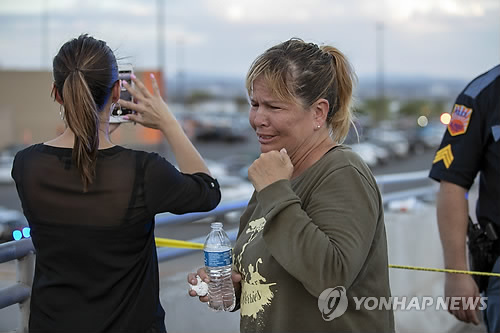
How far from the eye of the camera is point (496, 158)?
Result: 8.68ft

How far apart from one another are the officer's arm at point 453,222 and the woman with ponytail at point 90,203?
129 centimetres

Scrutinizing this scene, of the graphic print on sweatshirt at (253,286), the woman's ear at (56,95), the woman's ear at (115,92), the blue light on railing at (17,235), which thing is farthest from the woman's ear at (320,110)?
the blue light on railing at (17,235)

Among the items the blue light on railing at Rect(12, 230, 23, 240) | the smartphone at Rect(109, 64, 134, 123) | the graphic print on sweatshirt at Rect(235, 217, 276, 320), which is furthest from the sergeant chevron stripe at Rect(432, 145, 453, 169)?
the blue light on railing at Rect(12, 230, 23, 240)

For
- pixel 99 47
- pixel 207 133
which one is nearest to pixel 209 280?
pixel 99 47

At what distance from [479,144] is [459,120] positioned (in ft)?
0.47

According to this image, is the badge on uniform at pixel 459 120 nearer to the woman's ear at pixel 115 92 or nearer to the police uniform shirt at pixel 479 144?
the police uniform shirt at pixel 479 144

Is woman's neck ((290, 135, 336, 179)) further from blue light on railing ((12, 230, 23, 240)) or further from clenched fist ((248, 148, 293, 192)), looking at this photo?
blue light on railing ((12, 230, 23, 240))

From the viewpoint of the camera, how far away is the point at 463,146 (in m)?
2.73

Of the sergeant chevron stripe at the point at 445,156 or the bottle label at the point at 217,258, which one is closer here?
the bottle label at the point at 217,258

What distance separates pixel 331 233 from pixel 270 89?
55 centimetres

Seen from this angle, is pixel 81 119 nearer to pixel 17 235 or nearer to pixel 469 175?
pixel 17 235

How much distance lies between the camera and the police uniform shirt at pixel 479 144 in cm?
266

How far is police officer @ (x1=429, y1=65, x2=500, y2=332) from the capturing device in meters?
2.67

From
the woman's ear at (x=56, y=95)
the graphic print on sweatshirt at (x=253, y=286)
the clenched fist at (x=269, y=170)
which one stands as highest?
the woman's ear at (x=56, y=95)
